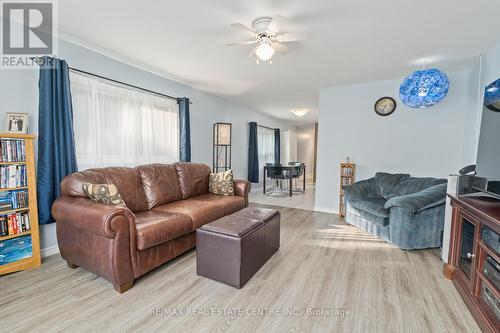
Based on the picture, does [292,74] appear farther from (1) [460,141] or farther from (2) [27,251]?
(2) [27,251]

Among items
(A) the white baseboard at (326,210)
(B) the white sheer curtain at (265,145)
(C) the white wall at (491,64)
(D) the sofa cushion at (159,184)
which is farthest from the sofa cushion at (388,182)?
(B) the white sheer curtain at (265,145)

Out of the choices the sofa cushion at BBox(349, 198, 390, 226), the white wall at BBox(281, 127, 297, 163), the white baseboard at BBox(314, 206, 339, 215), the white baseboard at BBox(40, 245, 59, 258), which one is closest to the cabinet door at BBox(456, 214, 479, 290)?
the sofa cushion at BBox(349, 198, 390, 226)

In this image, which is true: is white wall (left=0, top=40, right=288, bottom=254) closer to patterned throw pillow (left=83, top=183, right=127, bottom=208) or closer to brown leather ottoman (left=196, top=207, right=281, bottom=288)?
patterned throw pillow (left=83, top=183, right=127, bottom=208)

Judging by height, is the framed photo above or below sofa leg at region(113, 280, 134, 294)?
above

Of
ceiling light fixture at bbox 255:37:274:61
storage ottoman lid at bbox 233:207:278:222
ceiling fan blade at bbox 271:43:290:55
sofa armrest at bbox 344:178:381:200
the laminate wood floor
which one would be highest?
ceiling fan blade at bbox 271:43:290:55

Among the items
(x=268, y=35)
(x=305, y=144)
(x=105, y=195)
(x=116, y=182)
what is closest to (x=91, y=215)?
(x=105, y=195)

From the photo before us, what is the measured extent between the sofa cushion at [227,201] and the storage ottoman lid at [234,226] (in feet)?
2.25

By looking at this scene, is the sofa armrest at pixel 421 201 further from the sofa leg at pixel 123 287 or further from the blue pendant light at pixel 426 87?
the sofa leg at pixel 123 287

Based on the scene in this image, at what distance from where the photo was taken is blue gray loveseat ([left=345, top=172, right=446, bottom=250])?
249cm

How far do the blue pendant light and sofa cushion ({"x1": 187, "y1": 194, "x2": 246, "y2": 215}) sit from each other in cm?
252

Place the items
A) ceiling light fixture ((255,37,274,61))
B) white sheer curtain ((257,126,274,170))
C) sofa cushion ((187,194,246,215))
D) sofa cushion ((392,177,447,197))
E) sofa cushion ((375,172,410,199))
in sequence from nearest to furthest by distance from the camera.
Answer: ceiling light fixture ((255,37,274,61)) < sofa cushion ((187,194,246,215)) < sofa cushion ((392,177,447,197)) < sofa cushion ((375,172,410,199)) < white sheer curtain ((257,126,274,170))

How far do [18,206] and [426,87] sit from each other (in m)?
4.33

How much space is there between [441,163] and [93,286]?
449 centimetres

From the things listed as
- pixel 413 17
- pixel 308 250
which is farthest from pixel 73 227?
pixel 413 17
